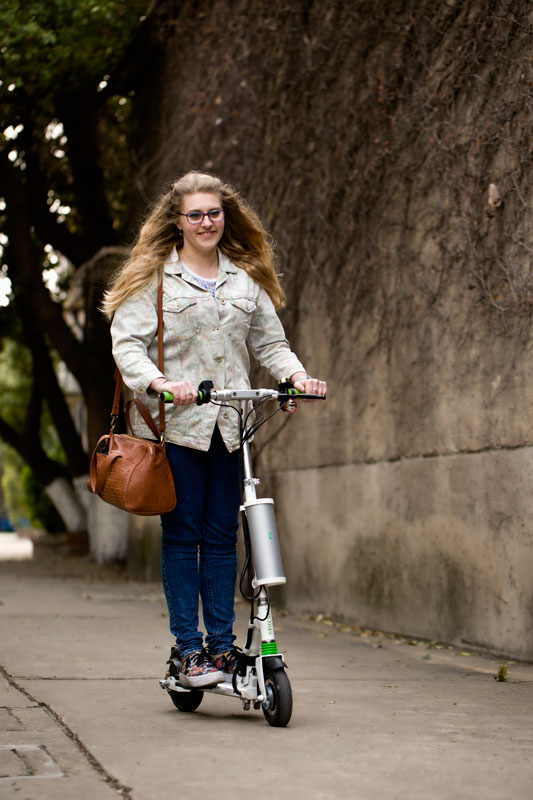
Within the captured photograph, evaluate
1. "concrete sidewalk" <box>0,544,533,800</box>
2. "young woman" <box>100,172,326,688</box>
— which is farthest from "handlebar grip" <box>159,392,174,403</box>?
"concrete sidewalk" <box>0,544,533,800</box>

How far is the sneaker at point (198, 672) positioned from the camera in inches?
152

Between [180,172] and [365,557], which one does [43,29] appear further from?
[365,557]

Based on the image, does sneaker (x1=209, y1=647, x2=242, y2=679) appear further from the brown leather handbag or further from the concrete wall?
the concrete wall

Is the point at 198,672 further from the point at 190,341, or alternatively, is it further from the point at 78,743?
the point at 190,341

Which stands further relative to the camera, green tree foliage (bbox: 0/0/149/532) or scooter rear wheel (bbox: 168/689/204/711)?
green tree foliage (bbox: 0/0/149/532)

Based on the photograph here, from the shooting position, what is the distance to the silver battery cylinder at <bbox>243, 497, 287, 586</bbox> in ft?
12.3

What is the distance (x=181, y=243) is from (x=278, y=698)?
1691 millimetres

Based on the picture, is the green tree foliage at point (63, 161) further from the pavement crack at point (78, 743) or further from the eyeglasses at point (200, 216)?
the pavement crack at point (78, 743)

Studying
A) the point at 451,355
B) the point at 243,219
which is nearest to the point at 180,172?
the point at 451,355

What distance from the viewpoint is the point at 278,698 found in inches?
144

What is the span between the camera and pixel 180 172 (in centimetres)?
920

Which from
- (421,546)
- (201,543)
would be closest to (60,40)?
(421,546)

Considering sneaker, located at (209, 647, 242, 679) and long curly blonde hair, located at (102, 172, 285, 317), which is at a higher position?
long curly blonde hair, located at (102, 172, 285, 317)

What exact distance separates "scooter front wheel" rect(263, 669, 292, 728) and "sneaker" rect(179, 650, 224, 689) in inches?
8.5
